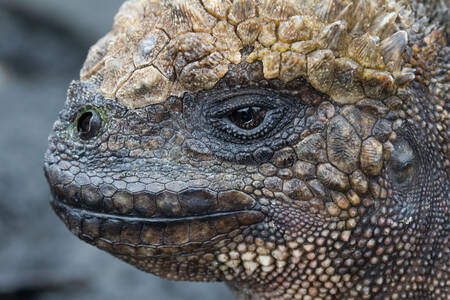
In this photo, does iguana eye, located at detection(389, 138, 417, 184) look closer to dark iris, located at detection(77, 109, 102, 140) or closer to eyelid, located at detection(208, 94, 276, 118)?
eyelid, located at detection(208, 94, 276, 118)

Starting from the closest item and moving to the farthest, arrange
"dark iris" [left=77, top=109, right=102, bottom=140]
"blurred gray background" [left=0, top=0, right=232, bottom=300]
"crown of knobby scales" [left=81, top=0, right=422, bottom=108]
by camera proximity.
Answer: "crown of knobby scales" [left=81, top=0, right=422, bottom=108] < "dark iris" [left=77, top=109, right=102, bottom=140] < "blurred gray background" [left=0, top=0, right=232, bottom=300]

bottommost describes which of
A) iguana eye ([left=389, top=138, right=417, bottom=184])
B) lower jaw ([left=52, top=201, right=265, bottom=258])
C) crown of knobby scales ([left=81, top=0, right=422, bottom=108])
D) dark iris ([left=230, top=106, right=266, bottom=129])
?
lower jaw ([left=52, top=201, right=265, bottom=258])

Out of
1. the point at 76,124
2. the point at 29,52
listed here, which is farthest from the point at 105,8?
the point at 76,124

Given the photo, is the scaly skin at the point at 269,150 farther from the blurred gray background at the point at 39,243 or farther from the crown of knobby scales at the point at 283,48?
the blurred gray background at the point at 39,243

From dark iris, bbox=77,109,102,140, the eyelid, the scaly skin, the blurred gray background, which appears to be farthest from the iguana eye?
the blurred gray background

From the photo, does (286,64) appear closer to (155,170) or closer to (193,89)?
(193,89)

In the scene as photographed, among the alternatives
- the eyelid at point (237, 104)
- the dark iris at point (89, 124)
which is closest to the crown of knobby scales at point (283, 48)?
the eyelid at point (237, 104)

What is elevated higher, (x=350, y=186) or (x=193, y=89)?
(x=193, y=89)

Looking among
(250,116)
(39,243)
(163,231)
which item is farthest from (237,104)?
(39,243)

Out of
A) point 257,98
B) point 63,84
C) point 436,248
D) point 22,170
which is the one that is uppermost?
point 63,84
